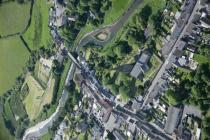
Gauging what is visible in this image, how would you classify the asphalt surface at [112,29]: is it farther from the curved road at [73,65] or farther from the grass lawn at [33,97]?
the grass lawn at [33,97]


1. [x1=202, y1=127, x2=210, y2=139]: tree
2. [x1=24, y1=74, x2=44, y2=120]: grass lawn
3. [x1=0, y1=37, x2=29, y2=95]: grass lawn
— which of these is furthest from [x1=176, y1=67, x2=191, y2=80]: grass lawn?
[x1=0, y1=37, x2=29, y2=95]: grass lawn

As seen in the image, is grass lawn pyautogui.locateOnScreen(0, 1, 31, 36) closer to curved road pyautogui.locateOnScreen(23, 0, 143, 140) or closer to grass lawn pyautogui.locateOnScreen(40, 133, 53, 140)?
curved road pyautogui.locateOnScreen(23, 0, 143, 140)

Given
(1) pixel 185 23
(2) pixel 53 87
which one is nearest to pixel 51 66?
(2) pixel 53 87

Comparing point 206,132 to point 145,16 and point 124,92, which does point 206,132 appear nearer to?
point 124,92

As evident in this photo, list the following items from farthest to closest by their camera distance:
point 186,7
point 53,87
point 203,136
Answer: point 53,87 < point 186,7 < point 203,136

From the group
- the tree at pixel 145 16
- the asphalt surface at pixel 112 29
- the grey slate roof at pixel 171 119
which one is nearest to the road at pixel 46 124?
the asphalt surface at pixel 112 29

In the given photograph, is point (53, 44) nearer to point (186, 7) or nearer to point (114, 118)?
point (114, 118)
